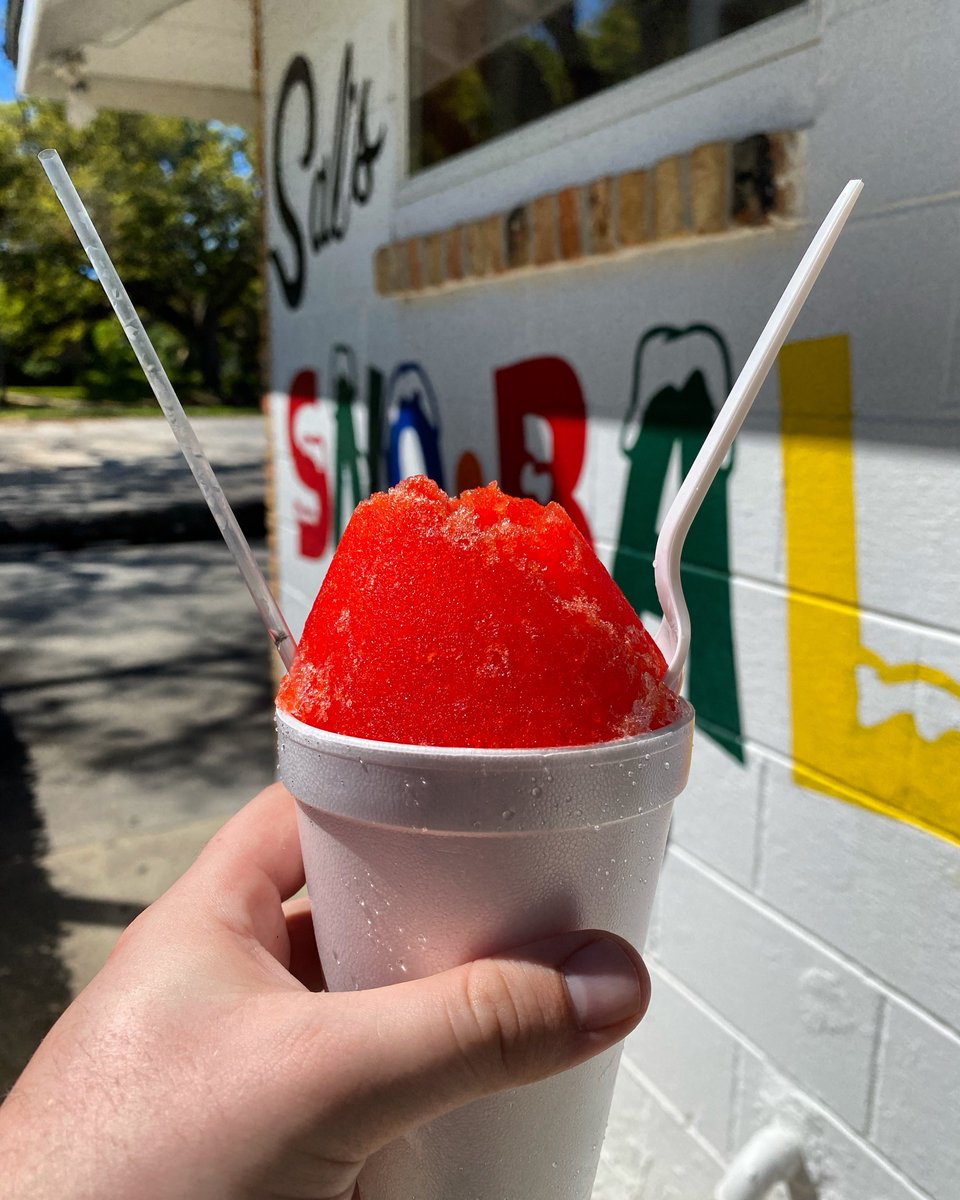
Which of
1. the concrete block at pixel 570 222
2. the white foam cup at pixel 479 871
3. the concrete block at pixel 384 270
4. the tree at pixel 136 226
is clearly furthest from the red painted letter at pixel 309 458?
the tree at pixel 136 226

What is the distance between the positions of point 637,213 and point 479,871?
4.79ft

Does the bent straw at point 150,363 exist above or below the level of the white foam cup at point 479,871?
above

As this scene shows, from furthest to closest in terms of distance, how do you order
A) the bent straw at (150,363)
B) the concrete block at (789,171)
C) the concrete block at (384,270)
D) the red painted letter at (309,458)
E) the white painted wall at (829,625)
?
the red painted letter at (309,458), the concrete block at (384,270), the concrete block at (789,171), the white painted wall at (829,625), the bent straw at (150,363)

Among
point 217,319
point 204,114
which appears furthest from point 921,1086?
point 217,319

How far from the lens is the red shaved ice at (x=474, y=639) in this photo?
0.77m

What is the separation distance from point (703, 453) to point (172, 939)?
25.2 inches

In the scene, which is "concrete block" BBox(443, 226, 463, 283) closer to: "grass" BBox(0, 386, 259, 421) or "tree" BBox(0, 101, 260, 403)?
"tree" BBox(0, 101, 260, 403)

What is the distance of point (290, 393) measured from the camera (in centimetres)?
376

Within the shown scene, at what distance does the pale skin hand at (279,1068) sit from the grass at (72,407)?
31036 millimetres

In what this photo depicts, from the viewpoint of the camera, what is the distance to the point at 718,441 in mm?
838

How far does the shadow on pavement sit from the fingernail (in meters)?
2.34

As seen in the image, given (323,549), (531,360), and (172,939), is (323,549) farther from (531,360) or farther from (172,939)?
(172,939)

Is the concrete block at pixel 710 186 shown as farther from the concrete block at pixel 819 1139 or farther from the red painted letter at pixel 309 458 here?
the red painted letter at pixel 309 458

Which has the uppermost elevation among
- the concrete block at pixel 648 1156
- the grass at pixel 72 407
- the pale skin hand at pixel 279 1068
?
the grass at pixel 72 407
